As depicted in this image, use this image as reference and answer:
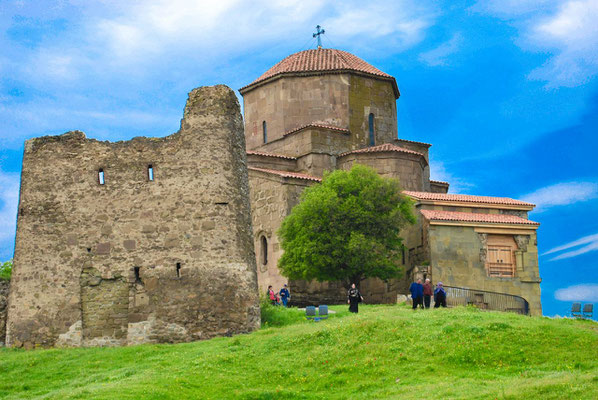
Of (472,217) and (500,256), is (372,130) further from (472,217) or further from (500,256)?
(500,256)

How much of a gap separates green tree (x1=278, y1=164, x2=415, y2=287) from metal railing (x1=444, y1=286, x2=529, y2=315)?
2.81 meters

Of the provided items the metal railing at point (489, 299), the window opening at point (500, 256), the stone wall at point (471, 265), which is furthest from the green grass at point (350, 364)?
the window opening at point (500, 256)

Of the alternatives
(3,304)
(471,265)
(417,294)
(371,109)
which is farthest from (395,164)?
(3,304)

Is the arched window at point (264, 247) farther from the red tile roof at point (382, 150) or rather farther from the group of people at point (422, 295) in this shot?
the group of people at point (422, 295)

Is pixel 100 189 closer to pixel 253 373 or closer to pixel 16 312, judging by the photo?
pixel 16 312

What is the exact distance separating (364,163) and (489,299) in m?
10.9

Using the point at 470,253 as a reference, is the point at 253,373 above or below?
below

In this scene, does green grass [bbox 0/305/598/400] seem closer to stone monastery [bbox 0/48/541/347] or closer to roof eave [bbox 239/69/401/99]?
stone monastery [bbox 0/48/541/347]

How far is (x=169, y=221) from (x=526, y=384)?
1003 centimetres

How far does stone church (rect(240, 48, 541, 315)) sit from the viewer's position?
30781 mm

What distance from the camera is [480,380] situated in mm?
14484

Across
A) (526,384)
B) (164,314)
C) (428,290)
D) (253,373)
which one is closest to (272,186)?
(428,290)

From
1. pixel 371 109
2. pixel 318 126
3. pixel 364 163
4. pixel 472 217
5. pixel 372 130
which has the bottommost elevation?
pixel 472 217

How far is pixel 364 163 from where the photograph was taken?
3725 centimetres
